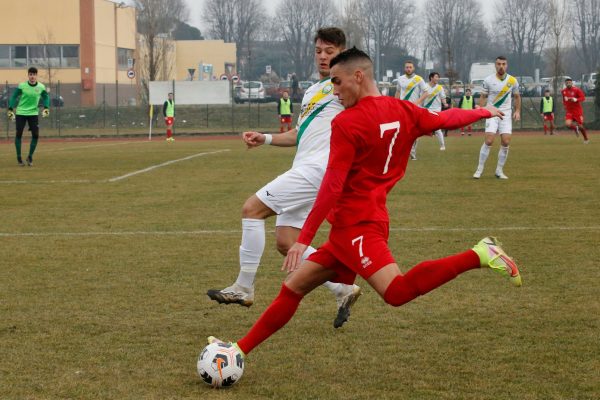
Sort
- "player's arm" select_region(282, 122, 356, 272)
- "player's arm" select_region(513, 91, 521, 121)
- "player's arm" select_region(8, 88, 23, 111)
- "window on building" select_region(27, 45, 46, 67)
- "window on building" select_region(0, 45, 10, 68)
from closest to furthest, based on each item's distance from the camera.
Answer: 1. "player's arm" select_region(282, 122, 356, 272)
2. "player's arm" select_region(513, 91, 521, 121)
3. "player's arm" select_region(8, 88, 23, 111)
4. "window on building" select_region(27, 45, 46, 67)
5. "window on building" select_region(0, 45, 10, 68)

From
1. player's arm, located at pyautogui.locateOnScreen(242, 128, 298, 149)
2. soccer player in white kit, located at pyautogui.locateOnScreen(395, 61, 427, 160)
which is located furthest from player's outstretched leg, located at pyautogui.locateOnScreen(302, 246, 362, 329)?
soccer player in white kit, located at pyautogui.locateOnScreen(395, 61, 427, 160)

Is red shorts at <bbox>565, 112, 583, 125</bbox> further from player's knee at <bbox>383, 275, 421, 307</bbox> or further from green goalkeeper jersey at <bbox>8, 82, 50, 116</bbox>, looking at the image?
player's knee at <bbox>383, 275, 421, 307</bbox>

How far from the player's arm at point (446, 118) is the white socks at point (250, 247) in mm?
1888

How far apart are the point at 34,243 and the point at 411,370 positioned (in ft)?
20.1

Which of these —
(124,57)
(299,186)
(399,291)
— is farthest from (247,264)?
(124,57)

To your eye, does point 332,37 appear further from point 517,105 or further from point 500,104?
point 500,104

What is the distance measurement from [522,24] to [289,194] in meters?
111

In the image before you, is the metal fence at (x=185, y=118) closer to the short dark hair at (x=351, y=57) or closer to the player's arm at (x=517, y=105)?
the player's arm at (x=517, y=105)

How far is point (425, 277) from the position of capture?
5254 mm

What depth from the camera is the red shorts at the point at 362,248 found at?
523cm

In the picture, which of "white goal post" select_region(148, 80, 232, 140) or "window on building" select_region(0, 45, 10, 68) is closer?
"white goal post" select_region(148, 80, 232, 140)

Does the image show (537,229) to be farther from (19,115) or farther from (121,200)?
(19,115)

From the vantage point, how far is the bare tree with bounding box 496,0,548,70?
111125mm

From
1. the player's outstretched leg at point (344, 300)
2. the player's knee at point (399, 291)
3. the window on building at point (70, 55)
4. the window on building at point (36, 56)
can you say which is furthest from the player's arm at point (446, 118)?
the window on building at point (36, 56)
